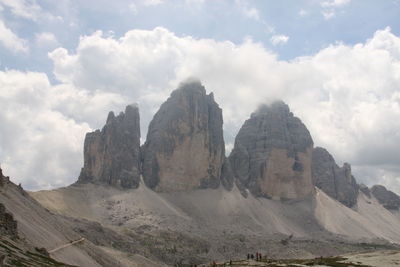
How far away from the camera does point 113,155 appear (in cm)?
17000

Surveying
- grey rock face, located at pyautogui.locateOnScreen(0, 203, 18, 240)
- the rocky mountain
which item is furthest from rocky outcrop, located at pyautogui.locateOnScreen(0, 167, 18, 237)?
the rocky mountain

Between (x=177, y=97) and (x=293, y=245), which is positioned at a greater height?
(x=177, y=97)

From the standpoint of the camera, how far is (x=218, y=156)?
18850 centimetres

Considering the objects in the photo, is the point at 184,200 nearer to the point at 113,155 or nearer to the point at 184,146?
the point at 184,146

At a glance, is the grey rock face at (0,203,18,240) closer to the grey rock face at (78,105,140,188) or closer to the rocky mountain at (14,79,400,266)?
the rocky mountain at (14,79,400,266)

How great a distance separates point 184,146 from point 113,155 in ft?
91.5

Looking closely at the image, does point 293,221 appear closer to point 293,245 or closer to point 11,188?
point 293,245

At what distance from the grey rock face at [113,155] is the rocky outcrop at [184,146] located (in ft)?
27.0

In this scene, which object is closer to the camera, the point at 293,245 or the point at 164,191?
the point at 293,245

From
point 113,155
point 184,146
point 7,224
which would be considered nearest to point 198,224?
point 184,146

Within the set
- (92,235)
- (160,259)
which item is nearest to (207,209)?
(160,259)

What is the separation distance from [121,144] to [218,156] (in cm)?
3986

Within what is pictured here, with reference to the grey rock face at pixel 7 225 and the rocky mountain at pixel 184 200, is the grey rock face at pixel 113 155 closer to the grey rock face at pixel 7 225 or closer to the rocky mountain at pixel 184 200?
the rocky mountain at pixel 184 200

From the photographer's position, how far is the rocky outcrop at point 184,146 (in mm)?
177625
